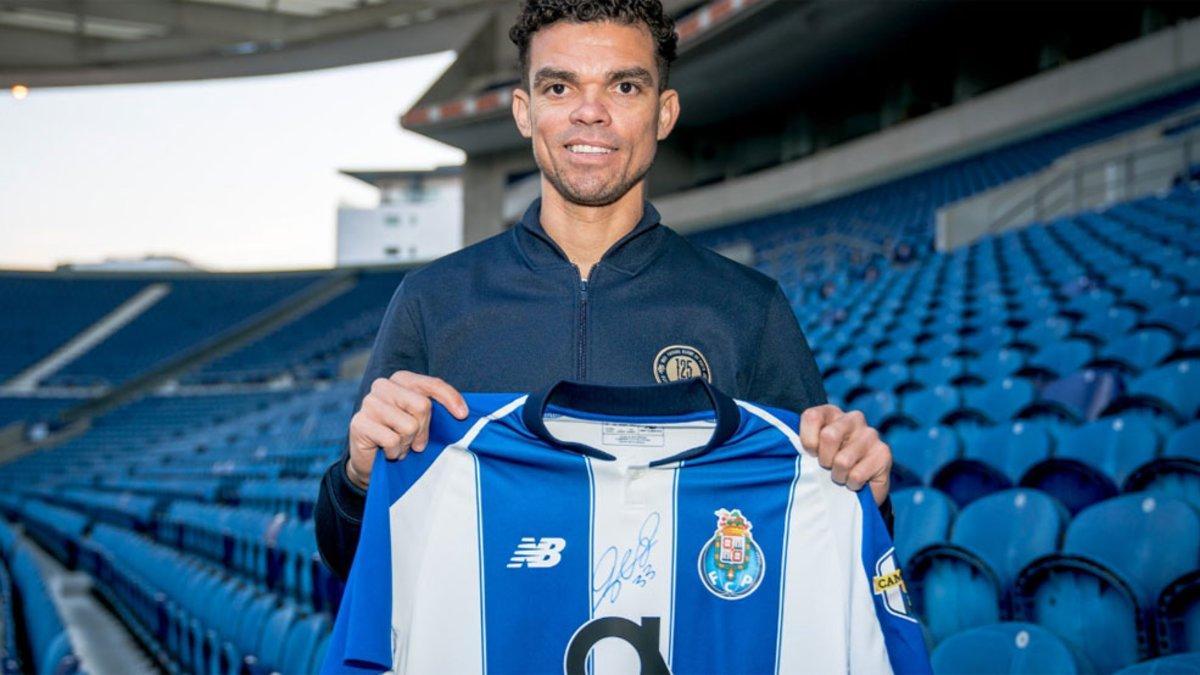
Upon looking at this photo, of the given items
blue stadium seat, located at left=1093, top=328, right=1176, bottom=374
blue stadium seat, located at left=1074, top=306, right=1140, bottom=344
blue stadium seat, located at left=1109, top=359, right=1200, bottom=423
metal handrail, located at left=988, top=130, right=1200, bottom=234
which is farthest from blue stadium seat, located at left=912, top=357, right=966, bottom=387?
metal handrail, located at left=988, top=130, right=1200, bottom=234

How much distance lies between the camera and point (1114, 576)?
93.2 inches

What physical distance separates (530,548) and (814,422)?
1.46ft

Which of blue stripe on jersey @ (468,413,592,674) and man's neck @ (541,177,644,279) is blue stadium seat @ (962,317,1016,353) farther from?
blue stripe on jersey @ (468,413,592,674)

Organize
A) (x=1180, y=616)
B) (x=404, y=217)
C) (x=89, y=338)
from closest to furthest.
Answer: (x=1180, y=616) < (x=89, y=338) < (x=404, y=217)

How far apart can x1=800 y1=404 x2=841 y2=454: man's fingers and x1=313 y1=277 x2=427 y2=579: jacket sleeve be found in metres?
0.57

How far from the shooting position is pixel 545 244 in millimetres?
1577

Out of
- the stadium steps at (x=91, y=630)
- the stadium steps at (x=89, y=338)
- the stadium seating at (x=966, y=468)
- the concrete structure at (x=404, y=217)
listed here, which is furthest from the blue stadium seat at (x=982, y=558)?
the concrete structure at (x=404, y=217)

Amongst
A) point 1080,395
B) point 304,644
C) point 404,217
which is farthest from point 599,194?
point 404,217

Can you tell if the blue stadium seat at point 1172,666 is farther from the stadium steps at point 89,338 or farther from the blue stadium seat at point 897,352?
the stadium steps at point 89,338

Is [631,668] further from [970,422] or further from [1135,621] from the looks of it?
[970,422]

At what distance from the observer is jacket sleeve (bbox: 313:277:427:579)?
148 cm

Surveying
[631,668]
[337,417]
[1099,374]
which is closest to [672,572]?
[631,668]

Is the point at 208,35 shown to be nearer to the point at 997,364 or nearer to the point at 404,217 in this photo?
the point at 404,217
